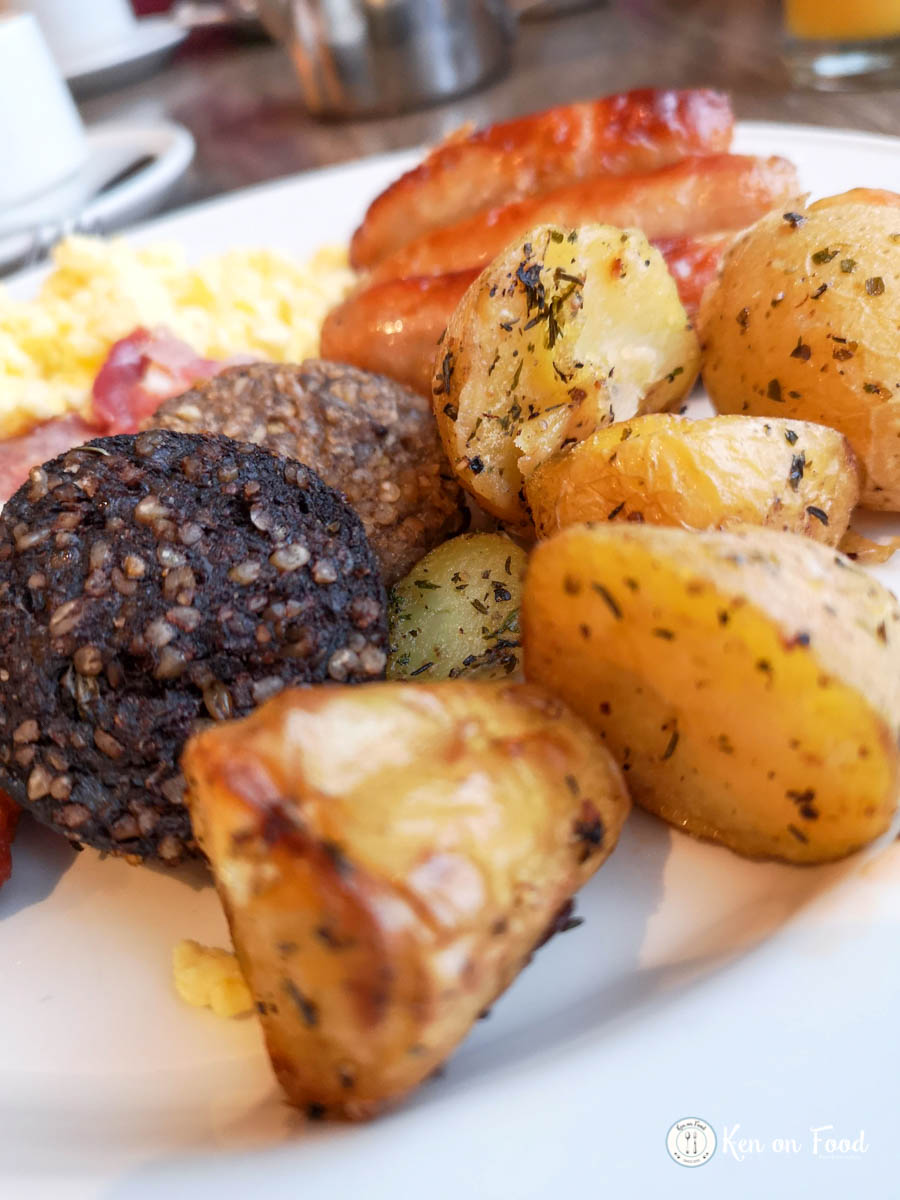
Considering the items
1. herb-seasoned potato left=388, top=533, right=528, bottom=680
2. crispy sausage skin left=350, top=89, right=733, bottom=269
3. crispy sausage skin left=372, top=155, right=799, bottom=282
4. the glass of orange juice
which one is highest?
crispy sausage skin left=350, top=89, right=733, bottom=269

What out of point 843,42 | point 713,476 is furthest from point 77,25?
point 713,476

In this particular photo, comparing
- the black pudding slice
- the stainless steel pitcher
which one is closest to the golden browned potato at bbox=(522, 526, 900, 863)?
the black pudding slice

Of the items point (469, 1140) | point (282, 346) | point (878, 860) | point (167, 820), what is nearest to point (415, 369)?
point (282, 346)

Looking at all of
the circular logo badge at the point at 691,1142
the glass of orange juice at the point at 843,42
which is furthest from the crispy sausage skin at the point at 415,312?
the glass of orange juice at the point at 843,42

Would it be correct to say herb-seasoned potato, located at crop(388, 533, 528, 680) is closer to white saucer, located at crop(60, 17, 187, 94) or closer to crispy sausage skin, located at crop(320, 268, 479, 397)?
crispy sausage skin, located at crop(320, 268, 479, 397)

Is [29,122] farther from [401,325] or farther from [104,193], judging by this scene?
[401,325]

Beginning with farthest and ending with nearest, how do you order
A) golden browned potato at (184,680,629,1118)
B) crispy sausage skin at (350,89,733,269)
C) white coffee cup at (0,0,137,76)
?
white coffee cup at (0,0,137,76)
crispy sausage skin at (350,89,733,269)
golden browned potato at (184,680,629,1118)

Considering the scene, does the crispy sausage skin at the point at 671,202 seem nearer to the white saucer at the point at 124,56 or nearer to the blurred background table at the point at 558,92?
the blurred background table at the point at 558,92
